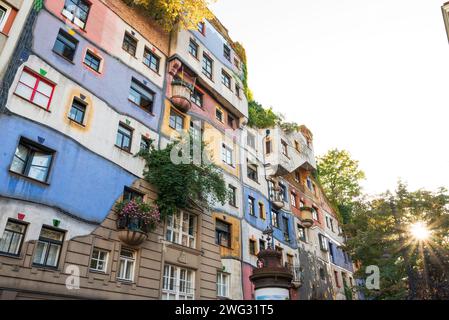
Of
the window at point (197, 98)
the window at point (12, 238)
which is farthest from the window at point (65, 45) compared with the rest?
the window at point (197, 98)

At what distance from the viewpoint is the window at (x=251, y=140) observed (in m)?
26.6

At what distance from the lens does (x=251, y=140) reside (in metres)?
27.2

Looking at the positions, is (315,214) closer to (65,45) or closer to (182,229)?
(182,229)

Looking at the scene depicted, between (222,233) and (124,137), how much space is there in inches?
313

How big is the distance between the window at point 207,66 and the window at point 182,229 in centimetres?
1063

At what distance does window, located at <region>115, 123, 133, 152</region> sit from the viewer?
15.6m

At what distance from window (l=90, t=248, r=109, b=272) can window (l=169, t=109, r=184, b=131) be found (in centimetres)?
834

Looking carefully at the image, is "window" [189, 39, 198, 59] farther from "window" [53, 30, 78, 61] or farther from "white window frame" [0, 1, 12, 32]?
"white window frame" [0, 1, 12, 32]

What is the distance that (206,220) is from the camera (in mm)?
18250

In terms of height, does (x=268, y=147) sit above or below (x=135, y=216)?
above

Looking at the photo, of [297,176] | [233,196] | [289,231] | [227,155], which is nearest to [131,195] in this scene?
[233,196]

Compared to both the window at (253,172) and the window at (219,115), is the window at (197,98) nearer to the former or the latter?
the window at (219,115)

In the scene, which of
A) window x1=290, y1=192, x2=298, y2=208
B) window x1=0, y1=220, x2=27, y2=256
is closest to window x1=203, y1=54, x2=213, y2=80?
window x1=290, y1=192, x2=298, y2=208
